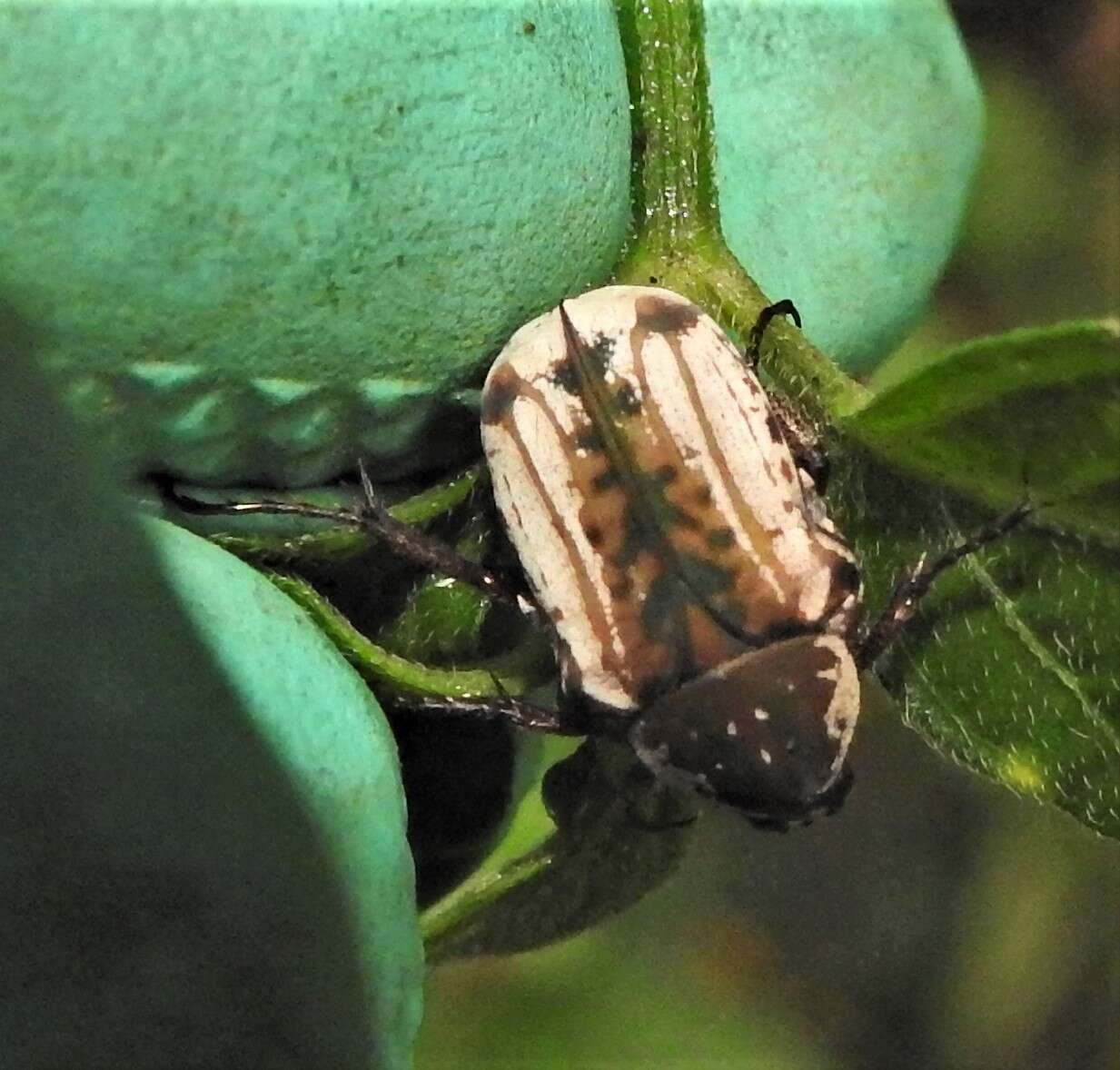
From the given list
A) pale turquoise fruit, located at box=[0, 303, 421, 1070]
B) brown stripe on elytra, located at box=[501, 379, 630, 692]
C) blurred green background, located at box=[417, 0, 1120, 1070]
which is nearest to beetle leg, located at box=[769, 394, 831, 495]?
brown stripe on elytra, located at box=[501, 379, 630, 692]

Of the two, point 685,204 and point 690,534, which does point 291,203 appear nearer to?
point 685,204

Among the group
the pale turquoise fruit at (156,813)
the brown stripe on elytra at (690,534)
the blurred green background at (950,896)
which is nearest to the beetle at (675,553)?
the brown stripe on elytra at (690,534)

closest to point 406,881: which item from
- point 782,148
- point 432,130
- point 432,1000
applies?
point 432,130

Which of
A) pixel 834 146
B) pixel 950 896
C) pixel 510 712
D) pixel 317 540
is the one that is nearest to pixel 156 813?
pixel 317 540

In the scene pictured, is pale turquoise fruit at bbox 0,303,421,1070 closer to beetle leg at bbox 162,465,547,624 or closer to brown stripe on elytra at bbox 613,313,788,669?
beetle leg at bbox 162,465,547,624

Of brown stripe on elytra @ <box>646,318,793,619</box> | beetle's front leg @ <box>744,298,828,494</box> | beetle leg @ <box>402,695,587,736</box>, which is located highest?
beetle's front leg @ <box>744,298,828,494</box>

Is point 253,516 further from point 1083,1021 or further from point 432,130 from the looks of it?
point 1083,1021

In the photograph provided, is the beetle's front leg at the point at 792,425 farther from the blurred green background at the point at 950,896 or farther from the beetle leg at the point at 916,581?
the blurred green background at the point at 950,896

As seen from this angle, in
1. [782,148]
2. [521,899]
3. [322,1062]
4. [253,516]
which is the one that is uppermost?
[782,148]
